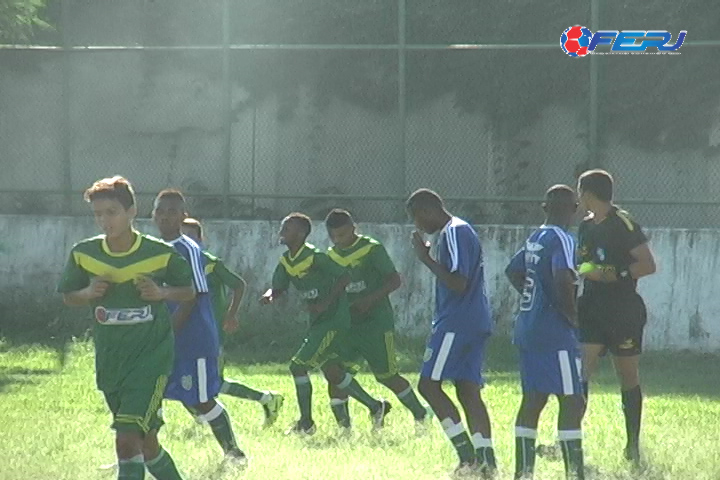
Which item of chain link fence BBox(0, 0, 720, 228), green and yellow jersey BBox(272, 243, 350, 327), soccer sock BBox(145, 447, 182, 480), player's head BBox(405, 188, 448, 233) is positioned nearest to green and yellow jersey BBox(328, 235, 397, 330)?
green and yellow jersey BBox(272, 243, 350, 327)

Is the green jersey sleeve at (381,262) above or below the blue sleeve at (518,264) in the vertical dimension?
below

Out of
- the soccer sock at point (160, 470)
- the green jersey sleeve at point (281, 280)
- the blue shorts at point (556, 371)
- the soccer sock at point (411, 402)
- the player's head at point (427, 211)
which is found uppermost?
the player's head at point (427, 211)

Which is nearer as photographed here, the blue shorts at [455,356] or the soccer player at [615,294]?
the blue shorts at [455,356]

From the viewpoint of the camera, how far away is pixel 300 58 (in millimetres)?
20688

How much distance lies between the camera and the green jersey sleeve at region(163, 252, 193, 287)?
341 inches

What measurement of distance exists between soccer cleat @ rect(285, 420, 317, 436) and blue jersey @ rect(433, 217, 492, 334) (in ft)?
8.68

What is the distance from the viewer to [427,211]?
1000cm

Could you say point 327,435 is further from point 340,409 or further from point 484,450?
point 484,450

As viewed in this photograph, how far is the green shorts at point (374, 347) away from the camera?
12.5 metres

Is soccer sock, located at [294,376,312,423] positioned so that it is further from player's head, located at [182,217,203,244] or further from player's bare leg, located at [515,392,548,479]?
player's bare leg, located at [515,392,548,479]

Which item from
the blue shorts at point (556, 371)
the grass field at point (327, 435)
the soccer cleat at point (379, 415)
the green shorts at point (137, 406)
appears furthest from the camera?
the soccer cleat at point (379, 415)

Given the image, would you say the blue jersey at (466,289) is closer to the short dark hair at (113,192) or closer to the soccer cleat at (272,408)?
the short dark hair at (113,192)

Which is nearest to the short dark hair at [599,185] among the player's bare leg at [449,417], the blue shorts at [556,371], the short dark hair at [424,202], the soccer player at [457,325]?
the soccer player at [457,325]

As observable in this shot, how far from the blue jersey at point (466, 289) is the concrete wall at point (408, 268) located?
8791mm
